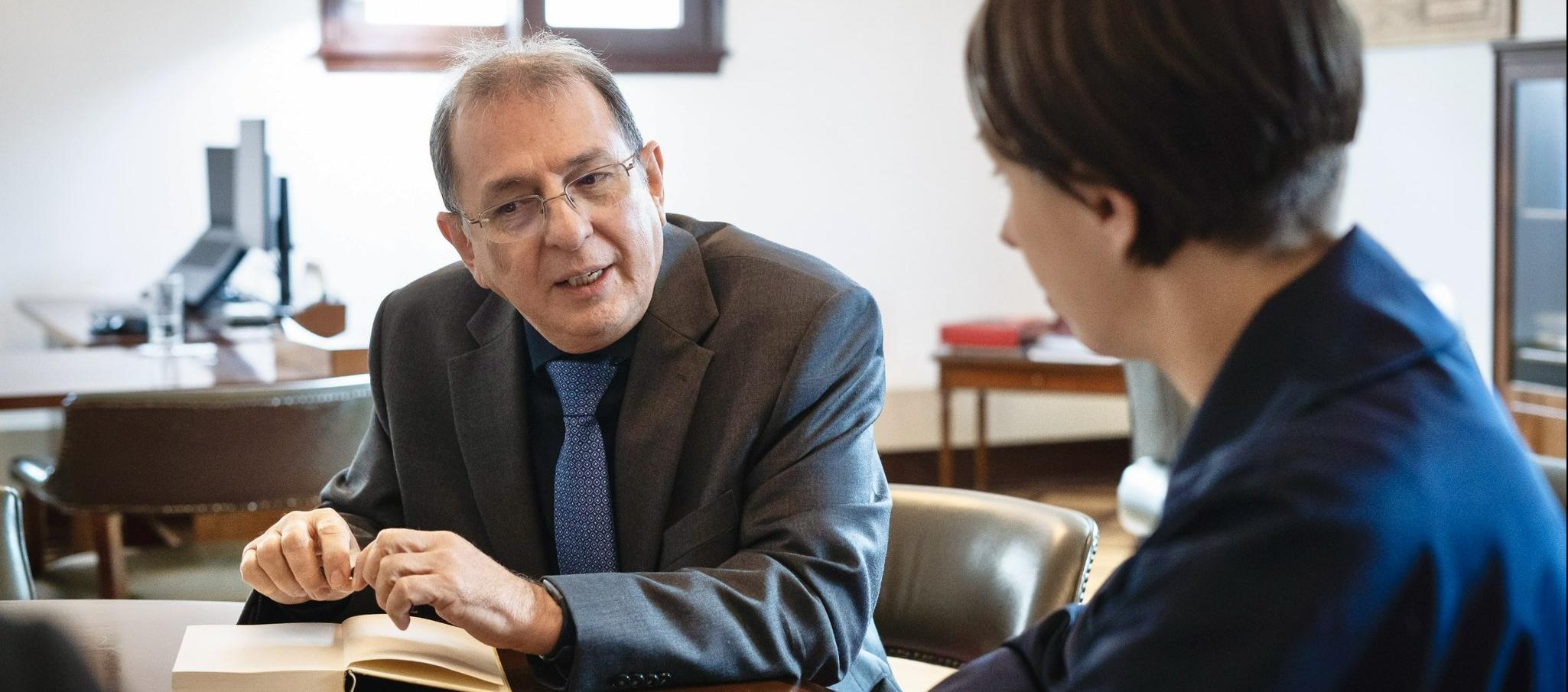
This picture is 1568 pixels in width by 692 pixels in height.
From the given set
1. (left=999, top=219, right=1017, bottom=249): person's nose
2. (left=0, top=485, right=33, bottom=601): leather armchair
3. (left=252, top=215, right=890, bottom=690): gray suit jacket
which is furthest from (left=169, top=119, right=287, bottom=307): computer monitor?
(left=999, top=219, right=1017, bottom=249): person's nose

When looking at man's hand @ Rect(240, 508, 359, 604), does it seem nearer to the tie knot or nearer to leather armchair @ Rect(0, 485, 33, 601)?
the tie knot

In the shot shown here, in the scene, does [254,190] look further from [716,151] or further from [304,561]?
[304,561]

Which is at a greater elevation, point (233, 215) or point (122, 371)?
point (233, 215)

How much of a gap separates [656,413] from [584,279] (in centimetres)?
17

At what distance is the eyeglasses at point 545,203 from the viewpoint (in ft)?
5.52

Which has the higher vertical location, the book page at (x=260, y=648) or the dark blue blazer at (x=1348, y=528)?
the dark blue blazer at (x=1348, y=528)

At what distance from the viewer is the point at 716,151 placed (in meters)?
5.49

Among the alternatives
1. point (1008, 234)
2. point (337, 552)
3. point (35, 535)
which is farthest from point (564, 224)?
point (35, 535)

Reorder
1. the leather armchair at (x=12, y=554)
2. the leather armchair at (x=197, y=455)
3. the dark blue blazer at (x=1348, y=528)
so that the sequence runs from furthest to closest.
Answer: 1. the leather armchair at (x=197, y=455)
2. the leather armchair at (x=12, y=554)
3. the dark blue blazer at (x=1348, y=528)

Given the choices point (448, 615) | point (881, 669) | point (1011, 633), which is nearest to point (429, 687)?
point (448, 615)

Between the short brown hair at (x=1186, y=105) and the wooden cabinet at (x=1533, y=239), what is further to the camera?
the wooden cabinet at (x=1533, y=239)

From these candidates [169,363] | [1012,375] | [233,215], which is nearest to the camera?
[169,363]

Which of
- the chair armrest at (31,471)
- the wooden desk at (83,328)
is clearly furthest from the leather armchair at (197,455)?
the wooden desk at (83,328)

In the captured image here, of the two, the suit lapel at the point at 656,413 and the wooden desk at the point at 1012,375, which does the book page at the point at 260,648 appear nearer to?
the suit lapel at the point at 656,413
